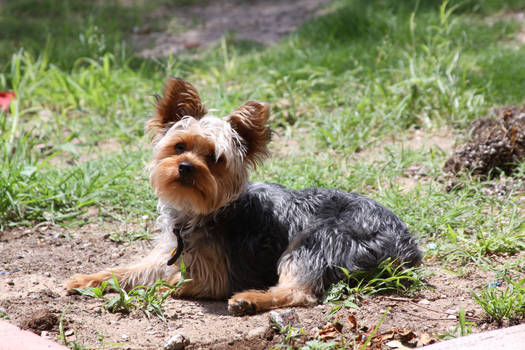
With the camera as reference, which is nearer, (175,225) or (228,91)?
(175,225)

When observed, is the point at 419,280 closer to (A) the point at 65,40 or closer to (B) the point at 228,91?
(B) the point at 228,91

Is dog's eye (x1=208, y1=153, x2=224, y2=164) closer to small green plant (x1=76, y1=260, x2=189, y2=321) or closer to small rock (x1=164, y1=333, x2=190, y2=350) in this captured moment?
small green plant (x1=76, y1=260, x2=189, y2=321)

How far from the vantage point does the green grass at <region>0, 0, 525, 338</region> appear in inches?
204

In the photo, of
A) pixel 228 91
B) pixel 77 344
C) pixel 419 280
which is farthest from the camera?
pixel 228 91

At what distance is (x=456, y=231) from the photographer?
4.88 meters

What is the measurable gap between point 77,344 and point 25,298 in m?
0.79

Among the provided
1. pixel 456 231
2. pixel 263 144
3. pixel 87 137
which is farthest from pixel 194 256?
pixel 87 137

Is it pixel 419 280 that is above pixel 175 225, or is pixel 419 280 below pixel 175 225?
below

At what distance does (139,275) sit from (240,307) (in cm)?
81

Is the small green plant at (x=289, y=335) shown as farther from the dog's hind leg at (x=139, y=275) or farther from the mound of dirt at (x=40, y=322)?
the mound of dirt at (x=40, y=322)

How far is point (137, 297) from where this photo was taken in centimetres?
384

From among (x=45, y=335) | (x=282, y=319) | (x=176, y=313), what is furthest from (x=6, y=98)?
(x=282, y=319)

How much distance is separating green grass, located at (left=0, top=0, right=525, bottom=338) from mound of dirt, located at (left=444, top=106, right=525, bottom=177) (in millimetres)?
136

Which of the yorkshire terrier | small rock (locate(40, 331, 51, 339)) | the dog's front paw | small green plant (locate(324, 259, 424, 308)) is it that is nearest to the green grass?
small green plant (locate(324, 259, 424, 308))
